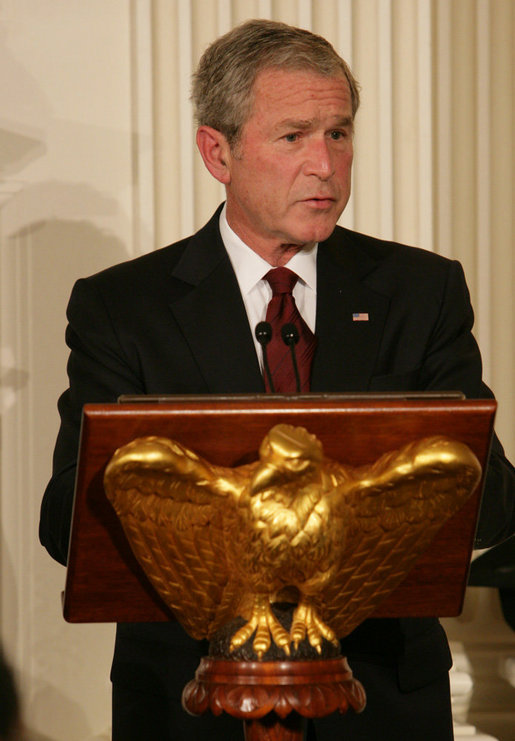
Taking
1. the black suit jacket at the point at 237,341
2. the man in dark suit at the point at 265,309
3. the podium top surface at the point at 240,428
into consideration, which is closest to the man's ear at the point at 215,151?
the man in dark suit at the point at 265,309

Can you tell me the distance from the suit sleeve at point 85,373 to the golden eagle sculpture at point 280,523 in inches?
20.9

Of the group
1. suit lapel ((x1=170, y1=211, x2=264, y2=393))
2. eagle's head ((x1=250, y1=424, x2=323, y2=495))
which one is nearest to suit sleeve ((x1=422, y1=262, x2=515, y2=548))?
suit lapel ((x1=170, y1=211, x2=264, y2=393))

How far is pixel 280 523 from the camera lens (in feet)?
4.76

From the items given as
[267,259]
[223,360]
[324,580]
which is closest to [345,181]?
[267,259]

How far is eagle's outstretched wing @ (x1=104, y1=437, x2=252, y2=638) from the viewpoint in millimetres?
1441

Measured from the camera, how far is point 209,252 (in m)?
2.46

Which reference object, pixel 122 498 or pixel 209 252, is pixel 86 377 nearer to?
pixel 209 252

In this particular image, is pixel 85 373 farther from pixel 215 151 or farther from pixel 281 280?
pixel 215 151

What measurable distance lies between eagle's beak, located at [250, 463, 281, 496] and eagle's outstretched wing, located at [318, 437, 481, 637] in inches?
3.6

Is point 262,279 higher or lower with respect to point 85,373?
higher

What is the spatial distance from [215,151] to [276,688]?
1.34m

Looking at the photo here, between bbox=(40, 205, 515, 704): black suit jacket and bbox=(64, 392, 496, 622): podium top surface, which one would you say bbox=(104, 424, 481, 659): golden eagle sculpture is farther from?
bbox=(40, 205, 515, 704): black suit jacket

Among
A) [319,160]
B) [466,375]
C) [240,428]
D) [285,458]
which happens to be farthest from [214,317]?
[285,458]

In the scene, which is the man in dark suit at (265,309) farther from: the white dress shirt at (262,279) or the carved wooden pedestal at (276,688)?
the carved wooden pedestal at (276,688)
